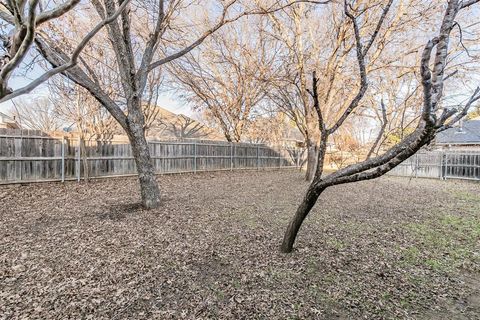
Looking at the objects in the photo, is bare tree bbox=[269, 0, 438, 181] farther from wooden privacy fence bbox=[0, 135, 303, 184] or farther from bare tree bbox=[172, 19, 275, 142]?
wooden privacy fence bbox=[0, 135, 303, 184]

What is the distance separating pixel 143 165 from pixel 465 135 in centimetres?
2191

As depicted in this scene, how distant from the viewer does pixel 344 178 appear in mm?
2619

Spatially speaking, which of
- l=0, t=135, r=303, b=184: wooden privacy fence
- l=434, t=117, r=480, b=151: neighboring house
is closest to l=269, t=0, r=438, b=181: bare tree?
l=0, t=135, r=303, b=184: wooden privacy fence

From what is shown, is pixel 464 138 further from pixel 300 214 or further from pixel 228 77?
pixel 300 214

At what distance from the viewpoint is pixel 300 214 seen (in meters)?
3.07

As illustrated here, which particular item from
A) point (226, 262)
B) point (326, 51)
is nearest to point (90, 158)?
point (226, 262)

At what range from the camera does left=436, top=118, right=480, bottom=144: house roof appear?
17.8 metres

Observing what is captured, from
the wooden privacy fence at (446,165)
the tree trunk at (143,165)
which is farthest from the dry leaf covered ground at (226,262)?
the wooden privacy fence at (446,165)

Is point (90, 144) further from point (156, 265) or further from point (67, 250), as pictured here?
point (156, 265)

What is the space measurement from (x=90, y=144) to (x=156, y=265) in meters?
6.40

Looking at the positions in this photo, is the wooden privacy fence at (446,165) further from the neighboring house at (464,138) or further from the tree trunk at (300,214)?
the tree trunk at (300,214)

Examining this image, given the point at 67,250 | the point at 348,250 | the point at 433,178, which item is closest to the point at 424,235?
the point at 348,250

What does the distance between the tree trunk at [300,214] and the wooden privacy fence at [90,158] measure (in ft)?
21.5

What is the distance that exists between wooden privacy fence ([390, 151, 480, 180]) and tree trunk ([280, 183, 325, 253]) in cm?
1034
